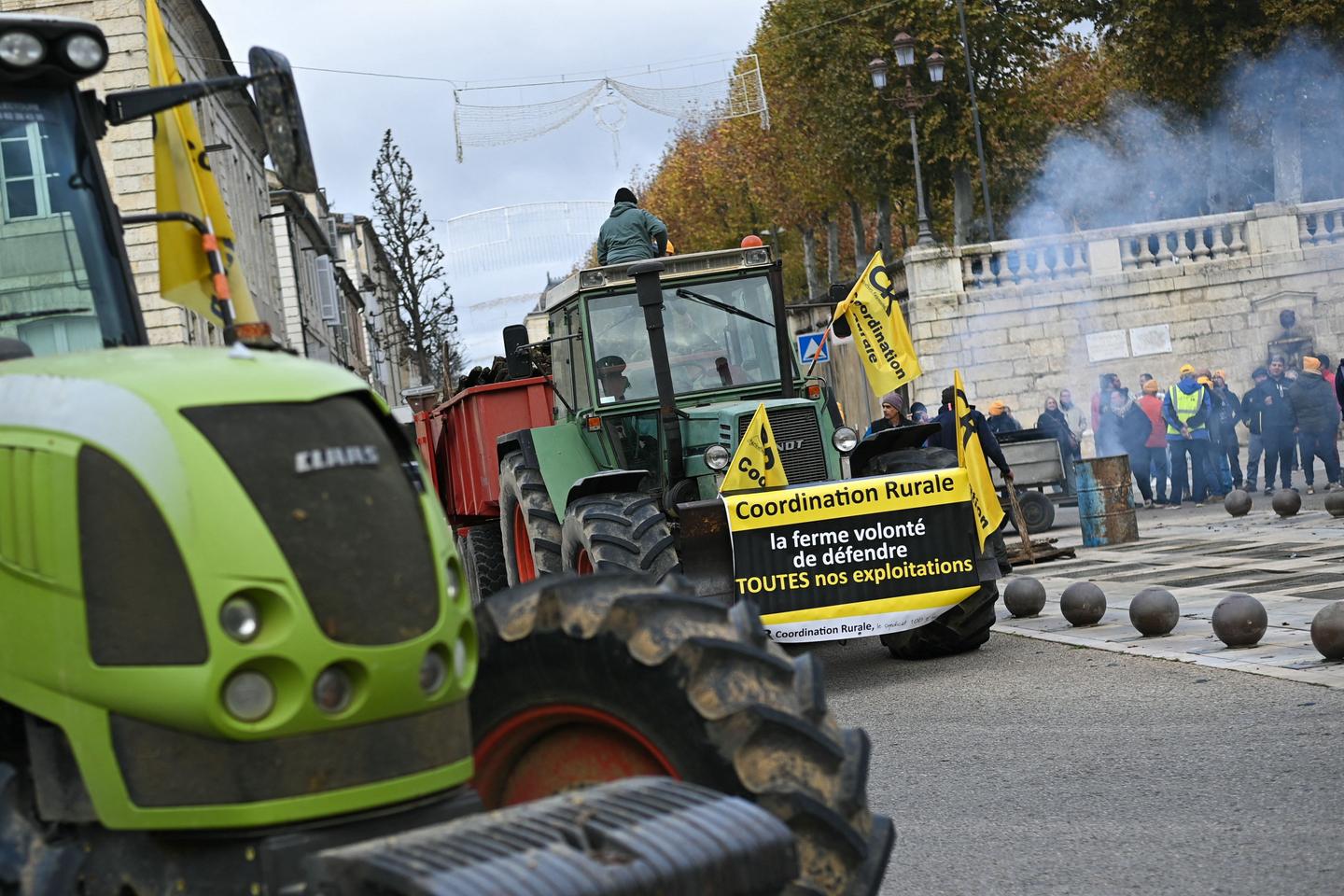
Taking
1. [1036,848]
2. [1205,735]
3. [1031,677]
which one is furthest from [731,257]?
[1036,848]

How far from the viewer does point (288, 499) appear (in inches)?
137

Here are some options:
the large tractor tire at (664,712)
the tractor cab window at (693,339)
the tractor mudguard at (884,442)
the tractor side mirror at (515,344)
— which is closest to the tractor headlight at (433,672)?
the large tractor tire at (664,712)

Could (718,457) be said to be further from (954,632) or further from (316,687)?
(316,687)

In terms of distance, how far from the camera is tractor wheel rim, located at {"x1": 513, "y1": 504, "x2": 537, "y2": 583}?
44.7ft

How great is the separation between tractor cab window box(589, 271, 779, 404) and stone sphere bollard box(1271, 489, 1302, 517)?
9.94 m

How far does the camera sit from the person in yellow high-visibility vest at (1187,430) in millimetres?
25469

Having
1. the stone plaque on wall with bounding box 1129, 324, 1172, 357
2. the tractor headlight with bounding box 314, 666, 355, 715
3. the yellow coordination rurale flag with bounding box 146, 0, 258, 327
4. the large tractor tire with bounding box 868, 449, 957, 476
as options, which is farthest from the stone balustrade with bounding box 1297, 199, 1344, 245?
the tractor headlight with bounding box 314, 666, 355, 715

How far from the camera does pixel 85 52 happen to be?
4.63 m

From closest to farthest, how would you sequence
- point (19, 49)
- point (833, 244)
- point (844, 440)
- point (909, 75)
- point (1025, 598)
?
point (19, 49) < point (844, 440) < point (1025, 598) < point (909, 75) < point (833, 244)

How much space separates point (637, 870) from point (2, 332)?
8.12 ft

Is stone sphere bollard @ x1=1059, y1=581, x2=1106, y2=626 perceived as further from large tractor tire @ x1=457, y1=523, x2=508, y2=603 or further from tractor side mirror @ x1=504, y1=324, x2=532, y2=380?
large tractor tire @ x1=457, y1=523, x2=508, y2=603

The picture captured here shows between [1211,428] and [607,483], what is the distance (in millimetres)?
16343

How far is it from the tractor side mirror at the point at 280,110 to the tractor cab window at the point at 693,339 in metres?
8.26

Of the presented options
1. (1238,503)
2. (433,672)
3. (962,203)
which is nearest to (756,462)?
(433,672)
